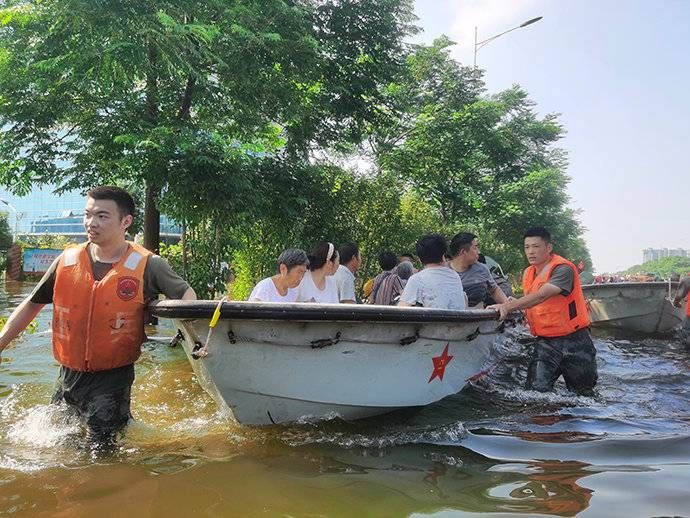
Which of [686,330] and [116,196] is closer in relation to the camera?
[116,196]

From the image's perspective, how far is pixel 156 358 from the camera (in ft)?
27.3

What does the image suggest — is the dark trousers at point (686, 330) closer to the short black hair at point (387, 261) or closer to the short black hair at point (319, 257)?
the short black hair at point (387, 261)

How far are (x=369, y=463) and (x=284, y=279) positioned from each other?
1.92 meters

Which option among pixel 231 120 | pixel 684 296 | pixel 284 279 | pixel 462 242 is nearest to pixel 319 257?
pixel 284 279

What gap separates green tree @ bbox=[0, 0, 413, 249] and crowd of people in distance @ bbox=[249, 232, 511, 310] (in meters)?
5.08

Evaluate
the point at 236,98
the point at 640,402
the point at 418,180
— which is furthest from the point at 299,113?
the point at 640,402

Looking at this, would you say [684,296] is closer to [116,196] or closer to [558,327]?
[558,327]

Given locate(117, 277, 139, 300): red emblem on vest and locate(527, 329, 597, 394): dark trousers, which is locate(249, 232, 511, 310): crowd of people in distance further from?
locate(117, 277, 139, 300): red emblem on vest

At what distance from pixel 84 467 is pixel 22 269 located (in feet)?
81.9

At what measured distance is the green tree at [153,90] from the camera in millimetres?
9695

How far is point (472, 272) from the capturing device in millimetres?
6391

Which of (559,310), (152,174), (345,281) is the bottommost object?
(559,310)

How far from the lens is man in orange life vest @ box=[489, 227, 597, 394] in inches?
212

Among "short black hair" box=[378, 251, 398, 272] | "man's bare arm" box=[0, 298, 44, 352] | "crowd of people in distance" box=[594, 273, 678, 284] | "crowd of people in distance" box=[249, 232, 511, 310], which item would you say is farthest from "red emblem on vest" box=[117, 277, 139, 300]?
"crowd of people in distance" box=[594, 273, 678, 284]
